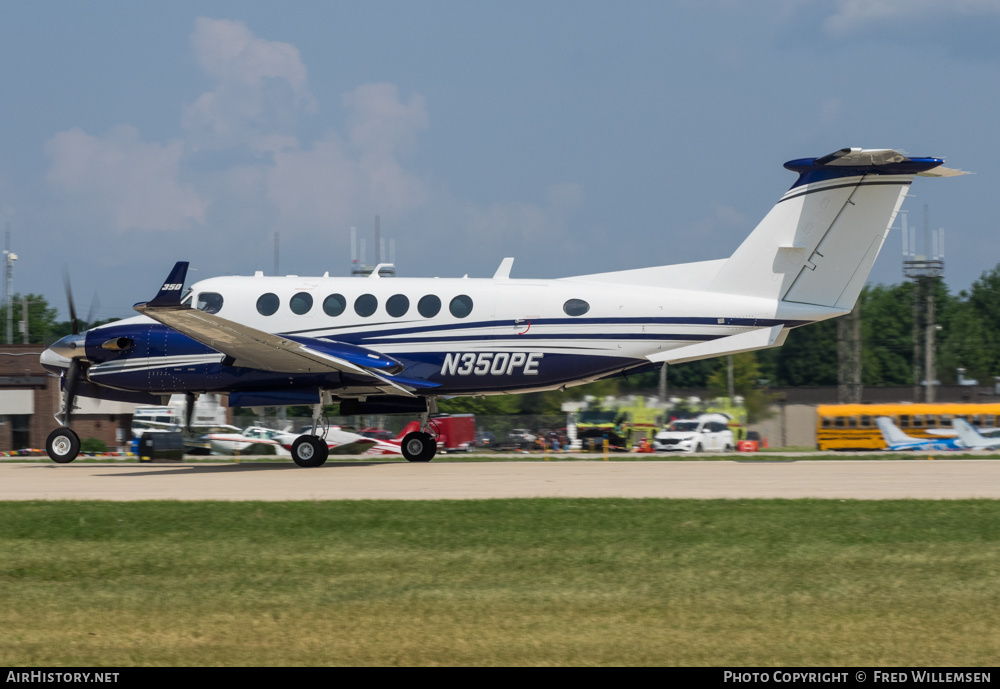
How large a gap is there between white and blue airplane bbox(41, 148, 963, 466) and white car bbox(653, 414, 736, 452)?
68.3ft

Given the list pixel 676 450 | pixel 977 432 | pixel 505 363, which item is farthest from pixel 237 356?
pixel 977 432

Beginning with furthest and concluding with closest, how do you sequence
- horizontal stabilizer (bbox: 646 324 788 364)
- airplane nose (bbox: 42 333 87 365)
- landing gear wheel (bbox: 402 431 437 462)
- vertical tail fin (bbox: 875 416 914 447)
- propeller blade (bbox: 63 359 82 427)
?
vertical tail fin (bbox: 875 416 914 447) → landing gear wheel (bbox: 402 431 437 462) → propeller blade (bbox: 63 359 82 427) → airplane nose (bbox: 42 333 87 365) → horizontal stabilizer (bbox: 646 324 788 364)

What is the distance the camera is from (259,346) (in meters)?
19.8

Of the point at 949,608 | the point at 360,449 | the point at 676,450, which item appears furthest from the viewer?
the point at 676,450

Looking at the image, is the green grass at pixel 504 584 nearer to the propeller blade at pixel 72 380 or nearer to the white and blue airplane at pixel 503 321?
the white and blue airplane at pixel 503 321

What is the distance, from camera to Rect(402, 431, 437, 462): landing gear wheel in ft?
76.1

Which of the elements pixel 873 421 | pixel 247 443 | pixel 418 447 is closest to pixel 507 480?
pixel 418 447

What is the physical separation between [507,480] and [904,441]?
24.8m

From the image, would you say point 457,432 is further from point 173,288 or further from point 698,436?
point 173,288

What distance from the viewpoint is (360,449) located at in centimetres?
2727

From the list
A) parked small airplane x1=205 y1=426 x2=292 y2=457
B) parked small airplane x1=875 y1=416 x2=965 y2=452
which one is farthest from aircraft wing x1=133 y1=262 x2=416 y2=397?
parked small airplane x1=875 y1=416 x2=965 y2=452

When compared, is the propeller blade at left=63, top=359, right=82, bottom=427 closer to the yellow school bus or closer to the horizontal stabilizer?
the horizontal stabilizer
